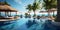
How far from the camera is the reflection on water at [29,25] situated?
3.59 metres

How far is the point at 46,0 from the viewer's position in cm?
369

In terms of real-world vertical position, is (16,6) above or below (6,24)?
above

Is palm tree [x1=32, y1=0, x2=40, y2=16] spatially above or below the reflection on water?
above

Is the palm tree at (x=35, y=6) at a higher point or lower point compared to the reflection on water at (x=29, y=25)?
higher

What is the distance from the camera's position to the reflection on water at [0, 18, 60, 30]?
11.8ft

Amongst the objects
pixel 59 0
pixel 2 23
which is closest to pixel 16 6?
pixel 2 23

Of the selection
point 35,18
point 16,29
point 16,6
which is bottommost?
point 16,29

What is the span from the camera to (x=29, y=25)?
365 centimetres

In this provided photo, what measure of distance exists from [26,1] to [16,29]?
32.1 inches

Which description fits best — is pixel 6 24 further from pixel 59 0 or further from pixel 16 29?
pixel 59 0

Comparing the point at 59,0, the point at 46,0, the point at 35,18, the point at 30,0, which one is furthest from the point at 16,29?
the point at 59,0

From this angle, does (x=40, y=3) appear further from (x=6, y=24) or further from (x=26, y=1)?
(x=6, y=24)

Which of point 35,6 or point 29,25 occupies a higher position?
point 35,6

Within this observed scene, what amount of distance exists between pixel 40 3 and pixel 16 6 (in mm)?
678
